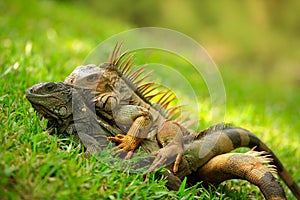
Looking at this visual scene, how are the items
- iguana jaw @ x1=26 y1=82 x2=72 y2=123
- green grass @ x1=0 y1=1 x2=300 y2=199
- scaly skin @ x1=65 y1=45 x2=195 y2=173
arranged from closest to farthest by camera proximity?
green grass @ x1=0 y1=1 x2=300 y2=199 < iguana jaw @ x1=26 y1=82 x2=72 y2=123 < scaly skin @ x1=65 y1=45 x2=195 y2=173

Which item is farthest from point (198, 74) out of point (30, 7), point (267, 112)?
point (30, 7)

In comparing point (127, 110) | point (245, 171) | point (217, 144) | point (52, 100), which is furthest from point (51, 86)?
point (245, 171)

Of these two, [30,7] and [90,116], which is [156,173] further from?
[30,7]

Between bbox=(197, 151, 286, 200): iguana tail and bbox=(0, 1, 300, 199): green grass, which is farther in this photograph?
bbox=(197, 151, 286, 200): iguana tail

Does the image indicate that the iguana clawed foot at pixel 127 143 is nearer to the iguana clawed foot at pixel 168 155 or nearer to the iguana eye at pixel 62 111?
the iguana clawed foot at pixel 168 155

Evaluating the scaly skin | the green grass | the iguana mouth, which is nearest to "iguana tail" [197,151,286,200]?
the green grass

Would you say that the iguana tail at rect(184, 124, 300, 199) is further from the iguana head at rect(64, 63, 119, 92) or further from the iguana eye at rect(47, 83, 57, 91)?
the iguana eye at rect(47, 83, 57, 91)

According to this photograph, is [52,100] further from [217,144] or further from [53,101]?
[217,144]
